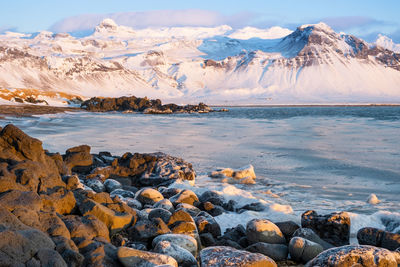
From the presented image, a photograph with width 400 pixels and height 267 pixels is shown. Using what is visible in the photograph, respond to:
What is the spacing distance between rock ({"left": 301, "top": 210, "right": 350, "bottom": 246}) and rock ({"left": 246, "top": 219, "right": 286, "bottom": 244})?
93 centimetres

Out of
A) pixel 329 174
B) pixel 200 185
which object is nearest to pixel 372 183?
pixel 329 174

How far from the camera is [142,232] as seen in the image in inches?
265

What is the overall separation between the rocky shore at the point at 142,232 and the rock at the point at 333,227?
2 cm

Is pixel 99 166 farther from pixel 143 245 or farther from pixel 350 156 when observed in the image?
pixel 350 156

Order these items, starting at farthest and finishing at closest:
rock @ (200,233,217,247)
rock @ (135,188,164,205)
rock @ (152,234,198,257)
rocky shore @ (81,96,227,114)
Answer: rocky shore @ (81,96,227,114) → rock @ (135,188,164,205) → rock @ (200,233,217,247) → rock @ (152,234,198,257)

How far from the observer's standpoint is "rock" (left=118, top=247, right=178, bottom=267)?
5.22 meters

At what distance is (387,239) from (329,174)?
24.9 feet

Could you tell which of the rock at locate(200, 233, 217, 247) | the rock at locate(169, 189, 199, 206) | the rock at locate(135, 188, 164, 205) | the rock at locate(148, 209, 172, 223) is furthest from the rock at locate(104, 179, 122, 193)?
the rock at locate(200, 233, 217, 247)

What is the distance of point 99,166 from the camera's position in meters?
14.2

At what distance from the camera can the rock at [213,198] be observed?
33.1 ft

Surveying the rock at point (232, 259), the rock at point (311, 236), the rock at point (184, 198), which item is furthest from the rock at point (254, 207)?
the rock at point (232, 259)

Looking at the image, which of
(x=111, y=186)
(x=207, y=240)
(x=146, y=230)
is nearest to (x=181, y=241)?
(x=146, y=230)

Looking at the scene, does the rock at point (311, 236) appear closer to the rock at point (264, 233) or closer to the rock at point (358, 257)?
the rock at point (264, 233)

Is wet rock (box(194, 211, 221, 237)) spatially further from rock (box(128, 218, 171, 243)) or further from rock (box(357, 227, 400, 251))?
rock (box(357, 227, 400, 251))
